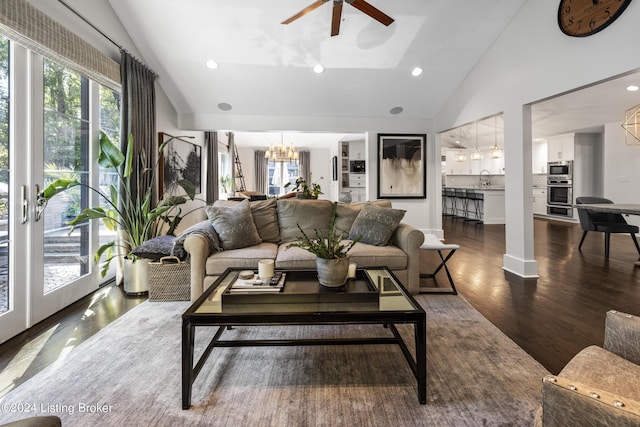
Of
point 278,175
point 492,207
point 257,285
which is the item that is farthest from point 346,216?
point 278,175

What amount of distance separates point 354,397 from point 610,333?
1.19 m

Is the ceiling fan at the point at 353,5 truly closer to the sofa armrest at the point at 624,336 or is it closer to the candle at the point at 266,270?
the candle at the point at 266,270

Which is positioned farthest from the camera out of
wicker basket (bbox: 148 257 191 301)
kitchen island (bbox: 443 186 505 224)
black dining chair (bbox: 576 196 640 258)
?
kitchen island (bbox: 443 186 505 224)

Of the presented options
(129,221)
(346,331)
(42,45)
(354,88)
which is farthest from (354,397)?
(354,88)

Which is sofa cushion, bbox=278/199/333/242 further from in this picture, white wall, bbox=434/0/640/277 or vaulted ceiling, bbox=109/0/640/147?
white wall, bbox=434/0/640/277

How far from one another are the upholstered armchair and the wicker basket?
117 inches

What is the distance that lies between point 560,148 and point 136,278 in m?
10.0

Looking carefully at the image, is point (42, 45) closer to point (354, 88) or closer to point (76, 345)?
point (76, 345)

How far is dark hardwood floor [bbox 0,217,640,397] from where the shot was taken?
2277mm

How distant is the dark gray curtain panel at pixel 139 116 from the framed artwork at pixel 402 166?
3.85 meters

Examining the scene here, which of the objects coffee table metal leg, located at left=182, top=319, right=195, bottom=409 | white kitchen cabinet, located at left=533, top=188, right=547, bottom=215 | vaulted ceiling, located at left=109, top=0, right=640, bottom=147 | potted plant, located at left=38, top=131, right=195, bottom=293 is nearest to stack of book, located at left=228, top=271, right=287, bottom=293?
coffee table metal leg, located at left=182, top=319, right=195, bottom=409

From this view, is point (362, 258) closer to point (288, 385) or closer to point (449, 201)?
point (288, 385)

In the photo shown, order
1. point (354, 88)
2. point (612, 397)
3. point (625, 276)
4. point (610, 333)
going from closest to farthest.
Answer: point (612, 397)
point (610, 333)
point (625, 276)
point (354, 88)

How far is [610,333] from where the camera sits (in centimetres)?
143
